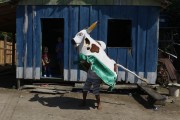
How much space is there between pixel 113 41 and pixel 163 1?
Answer: 4292 mm

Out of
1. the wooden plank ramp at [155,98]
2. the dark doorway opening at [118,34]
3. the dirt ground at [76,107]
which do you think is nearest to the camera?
the dirt ground at [76,107]

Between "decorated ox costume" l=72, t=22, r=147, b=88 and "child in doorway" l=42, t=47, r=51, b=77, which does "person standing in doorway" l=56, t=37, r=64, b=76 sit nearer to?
"child in doorway" l=42, t=47, r=51, b=77

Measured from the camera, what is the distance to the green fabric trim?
9938 mm

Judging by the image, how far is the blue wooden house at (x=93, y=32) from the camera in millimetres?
12914

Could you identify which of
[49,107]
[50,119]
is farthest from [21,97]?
[50,119]

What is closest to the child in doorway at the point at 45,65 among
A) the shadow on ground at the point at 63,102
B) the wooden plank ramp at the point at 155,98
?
the shadow on ground at the point at 63,102

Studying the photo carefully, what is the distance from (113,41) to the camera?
1652cm

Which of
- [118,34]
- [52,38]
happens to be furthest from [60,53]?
[118,34]

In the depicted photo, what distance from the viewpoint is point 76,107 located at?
10602mm

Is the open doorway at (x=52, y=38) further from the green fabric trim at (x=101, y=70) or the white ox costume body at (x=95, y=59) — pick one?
the green fabric trim at (x=101, y=70)

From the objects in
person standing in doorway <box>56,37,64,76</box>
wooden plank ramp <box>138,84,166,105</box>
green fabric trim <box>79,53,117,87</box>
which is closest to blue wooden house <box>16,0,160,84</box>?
person standing in doorway <box>56,37,64,76</box>

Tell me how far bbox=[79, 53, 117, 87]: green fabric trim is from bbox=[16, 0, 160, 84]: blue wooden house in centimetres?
306

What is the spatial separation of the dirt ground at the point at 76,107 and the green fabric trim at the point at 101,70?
3.00 ft

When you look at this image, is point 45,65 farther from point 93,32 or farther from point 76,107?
point 76,107
